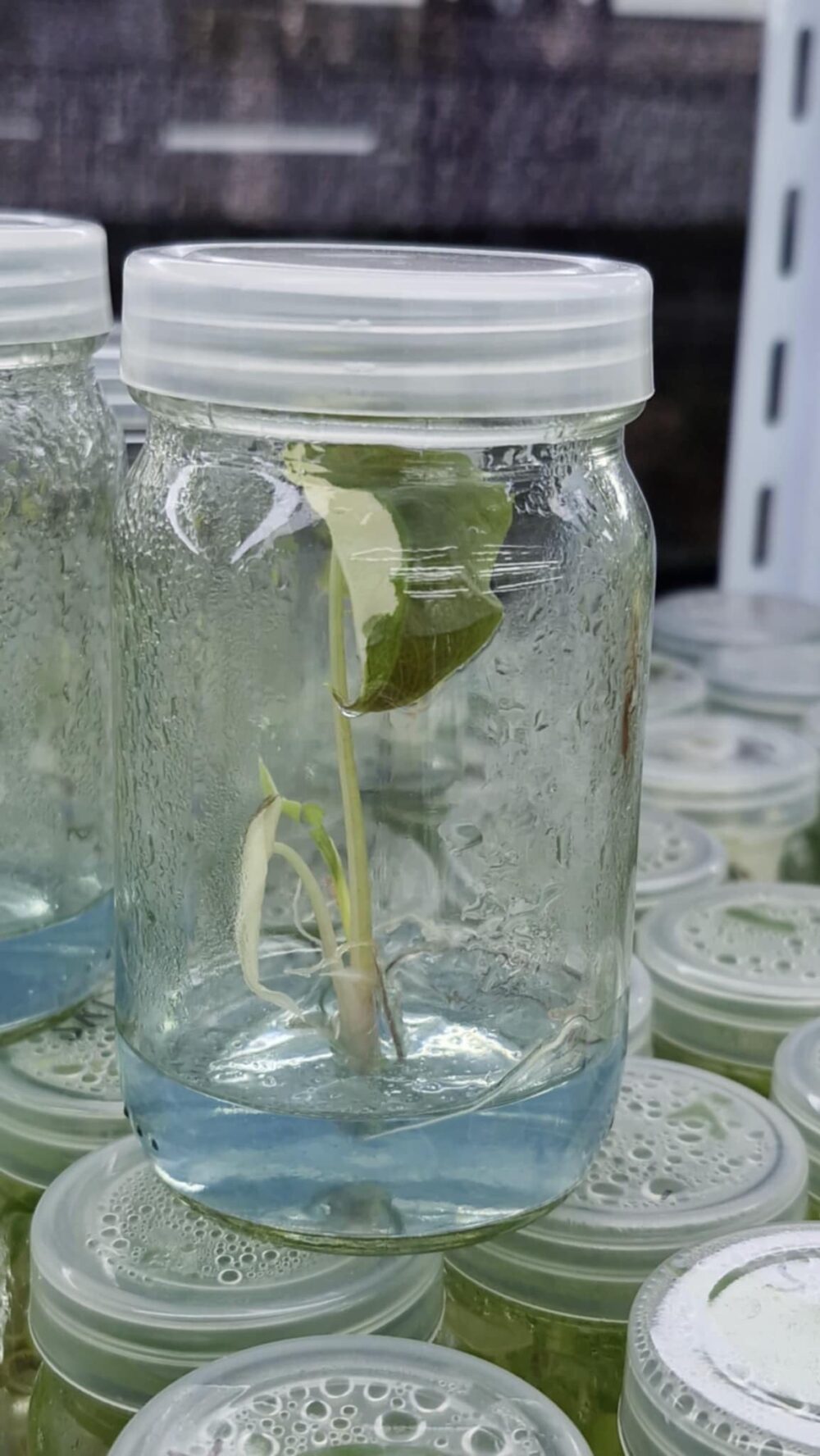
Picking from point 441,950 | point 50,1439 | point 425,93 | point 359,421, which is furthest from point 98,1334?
point 425,93

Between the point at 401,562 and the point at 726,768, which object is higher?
the point at 401,562

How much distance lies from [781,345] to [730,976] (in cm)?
74

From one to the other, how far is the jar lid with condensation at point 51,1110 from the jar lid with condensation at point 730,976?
0.21 meters

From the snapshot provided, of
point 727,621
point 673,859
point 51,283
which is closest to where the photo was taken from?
point 51,283

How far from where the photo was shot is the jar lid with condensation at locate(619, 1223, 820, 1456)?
14.3 inches

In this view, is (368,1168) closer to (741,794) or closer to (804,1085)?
(804,1085)

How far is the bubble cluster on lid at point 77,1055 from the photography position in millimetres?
504

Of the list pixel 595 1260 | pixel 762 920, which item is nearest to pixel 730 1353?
pixel 595 1260

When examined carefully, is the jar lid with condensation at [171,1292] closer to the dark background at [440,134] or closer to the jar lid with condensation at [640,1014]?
the jar lid with condensation at [640,1014]

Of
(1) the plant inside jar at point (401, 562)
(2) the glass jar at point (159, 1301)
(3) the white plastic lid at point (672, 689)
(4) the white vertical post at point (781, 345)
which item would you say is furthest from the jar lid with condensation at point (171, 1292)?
(4) the white vertical post at point (781, 345)

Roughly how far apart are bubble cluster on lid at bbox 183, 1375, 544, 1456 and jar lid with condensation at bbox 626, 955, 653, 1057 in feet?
0.61

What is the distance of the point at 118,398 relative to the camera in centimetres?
60

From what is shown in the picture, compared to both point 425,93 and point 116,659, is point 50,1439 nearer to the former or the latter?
point 116,659

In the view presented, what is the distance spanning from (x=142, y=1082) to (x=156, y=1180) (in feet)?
0.15
